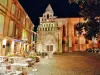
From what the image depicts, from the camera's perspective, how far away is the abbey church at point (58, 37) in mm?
52438

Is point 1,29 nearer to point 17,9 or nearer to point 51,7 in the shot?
point 17,9

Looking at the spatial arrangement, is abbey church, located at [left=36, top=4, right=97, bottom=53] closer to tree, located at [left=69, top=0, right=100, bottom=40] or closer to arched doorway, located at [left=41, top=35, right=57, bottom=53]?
arched doorway, located at [left=41, top=35, right=57, bottom=53]

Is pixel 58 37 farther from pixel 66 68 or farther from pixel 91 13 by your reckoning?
pixel 91 13

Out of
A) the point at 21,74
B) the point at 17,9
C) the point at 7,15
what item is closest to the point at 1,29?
the point at 7,15

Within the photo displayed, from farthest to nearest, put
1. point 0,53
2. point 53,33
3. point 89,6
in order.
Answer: point 53,33, point 0,53, point 89,6

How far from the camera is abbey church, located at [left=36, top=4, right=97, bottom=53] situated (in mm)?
52438

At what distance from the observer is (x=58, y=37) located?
2060 inches

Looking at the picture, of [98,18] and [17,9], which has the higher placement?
[17,9]

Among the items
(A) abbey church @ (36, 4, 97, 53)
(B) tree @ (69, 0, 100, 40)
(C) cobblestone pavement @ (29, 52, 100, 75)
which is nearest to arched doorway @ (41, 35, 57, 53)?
(A) abbey church @ (36, 4, 97, 53)

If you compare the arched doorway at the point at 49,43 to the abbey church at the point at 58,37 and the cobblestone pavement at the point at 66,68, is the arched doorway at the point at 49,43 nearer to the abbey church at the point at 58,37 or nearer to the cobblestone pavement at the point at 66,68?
the abbey church at the point at 58,37

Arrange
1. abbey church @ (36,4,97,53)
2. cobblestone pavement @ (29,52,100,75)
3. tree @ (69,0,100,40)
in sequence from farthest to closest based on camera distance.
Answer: abbey church @ (36,4,97,53) → cobblestone pavement @ (29,52,100,75) → tree @ (69,0,100,40)

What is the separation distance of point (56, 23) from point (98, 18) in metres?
46.0

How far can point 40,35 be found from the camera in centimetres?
5350

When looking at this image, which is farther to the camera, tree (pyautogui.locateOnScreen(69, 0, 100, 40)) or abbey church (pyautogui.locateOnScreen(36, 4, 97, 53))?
abbey church (pyautogui.locateOnScreen(36, 4, 97, 53))
